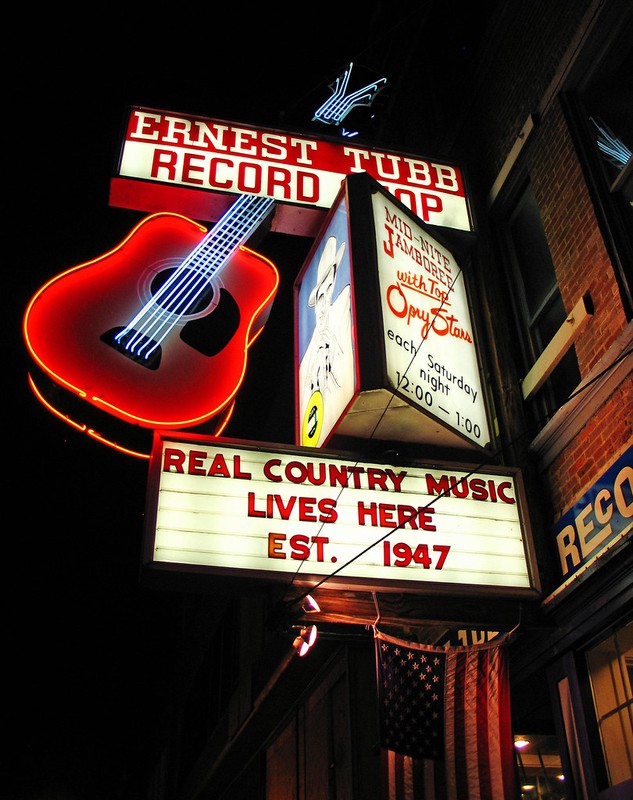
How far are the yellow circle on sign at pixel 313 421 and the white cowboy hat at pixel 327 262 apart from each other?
44.6 inches

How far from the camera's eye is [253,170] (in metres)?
8.28

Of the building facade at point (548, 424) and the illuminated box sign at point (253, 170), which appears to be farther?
the illuminated box sign at point (253, 170)

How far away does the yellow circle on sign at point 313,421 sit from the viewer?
6652 millimetres

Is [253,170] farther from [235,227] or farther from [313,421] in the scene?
[313,421]

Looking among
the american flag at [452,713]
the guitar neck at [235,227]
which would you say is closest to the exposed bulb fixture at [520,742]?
the american flag at [452,713]

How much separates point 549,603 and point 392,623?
121 centimetres

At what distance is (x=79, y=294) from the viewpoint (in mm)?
7199

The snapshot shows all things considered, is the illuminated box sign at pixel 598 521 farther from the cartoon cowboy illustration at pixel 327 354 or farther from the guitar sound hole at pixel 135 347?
the guitar sound hole at pixel 135 347

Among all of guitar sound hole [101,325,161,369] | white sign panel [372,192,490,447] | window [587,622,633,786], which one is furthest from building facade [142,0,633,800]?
guitar sound hole [101,325,161,369]

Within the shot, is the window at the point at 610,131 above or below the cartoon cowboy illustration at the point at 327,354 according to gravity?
above

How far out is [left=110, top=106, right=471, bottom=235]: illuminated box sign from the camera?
26.3 ft

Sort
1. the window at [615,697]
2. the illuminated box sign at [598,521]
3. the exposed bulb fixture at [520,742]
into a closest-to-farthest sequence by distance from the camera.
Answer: the window at [615,697] < the illuminated box sign at [598,521] < the exposed bulb fixture at [520,742]

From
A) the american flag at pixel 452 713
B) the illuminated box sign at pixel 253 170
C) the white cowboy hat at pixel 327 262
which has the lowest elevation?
the american flag at pixel 452 713

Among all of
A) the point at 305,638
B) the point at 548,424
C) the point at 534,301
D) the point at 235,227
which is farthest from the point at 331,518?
the point at 235,227
